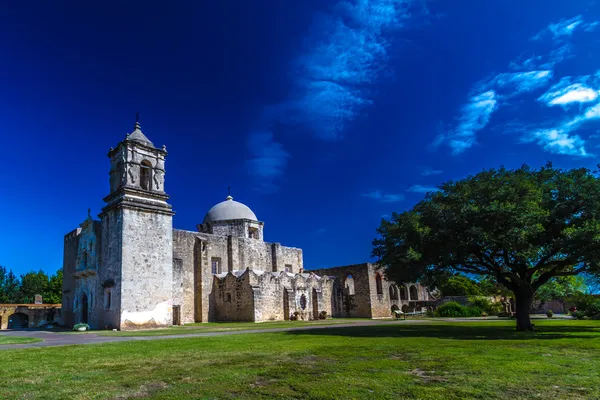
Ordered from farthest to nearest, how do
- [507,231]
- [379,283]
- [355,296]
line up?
1. [379,283]
2. [355,296]
3. [507,231]

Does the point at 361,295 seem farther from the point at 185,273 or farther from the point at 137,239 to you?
the point at 137,239

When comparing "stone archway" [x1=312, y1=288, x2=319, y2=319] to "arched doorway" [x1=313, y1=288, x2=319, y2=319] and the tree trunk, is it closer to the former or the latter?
"arched doorway" [x1=313, y1=288, x2=319, y2=319]

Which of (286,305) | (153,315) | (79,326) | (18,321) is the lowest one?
(18,321)

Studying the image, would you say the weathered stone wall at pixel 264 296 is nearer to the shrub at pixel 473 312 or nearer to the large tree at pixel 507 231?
the shrub at pixel 473 312

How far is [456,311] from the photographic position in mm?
35312

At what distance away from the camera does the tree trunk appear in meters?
17.0

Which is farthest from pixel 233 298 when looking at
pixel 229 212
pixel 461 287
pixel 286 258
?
pixel 461 287

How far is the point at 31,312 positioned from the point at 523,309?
140 feet

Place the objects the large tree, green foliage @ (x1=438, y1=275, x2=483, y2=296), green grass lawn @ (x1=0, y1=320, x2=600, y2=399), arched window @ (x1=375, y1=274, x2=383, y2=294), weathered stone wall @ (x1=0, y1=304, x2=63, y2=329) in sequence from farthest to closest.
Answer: green foliage @ (x1=438, y1=275, x2=483, y2=296) → arched window @ (x1=375, y1=274, x2=383, y2=294) → weathered stone wall @ (x1=0, y1=304, x2=63, y2=329) → the large tree → green grass lawn @ (x1=0, y1=320, x2=600, y2=399)

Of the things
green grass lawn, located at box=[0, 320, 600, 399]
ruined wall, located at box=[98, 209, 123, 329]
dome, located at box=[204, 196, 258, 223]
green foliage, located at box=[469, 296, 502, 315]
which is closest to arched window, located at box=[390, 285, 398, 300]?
green foliage, located at box=[469, 296, 502, 315]

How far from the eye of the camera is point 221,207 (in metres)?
41.4

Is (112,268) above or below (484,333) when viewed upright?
above

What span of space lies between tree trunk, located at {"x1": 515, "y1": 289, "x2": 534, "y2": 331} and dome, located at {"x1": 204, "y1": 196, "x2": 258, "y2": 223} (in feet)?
88.7

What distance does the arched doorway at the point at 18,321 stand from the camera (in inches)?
1681
